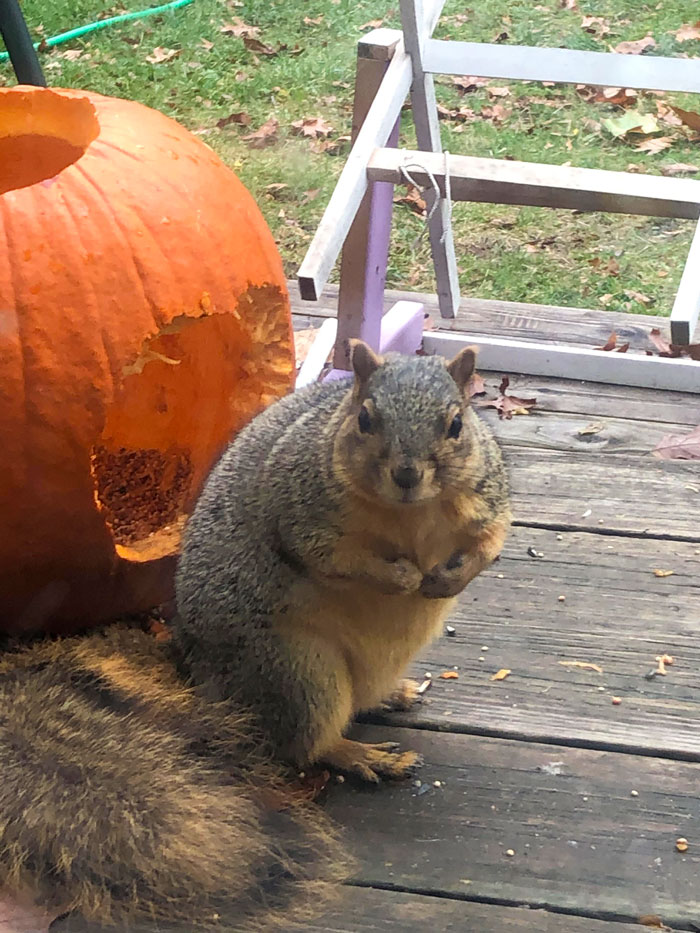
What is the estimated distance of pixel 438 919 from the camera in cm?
141

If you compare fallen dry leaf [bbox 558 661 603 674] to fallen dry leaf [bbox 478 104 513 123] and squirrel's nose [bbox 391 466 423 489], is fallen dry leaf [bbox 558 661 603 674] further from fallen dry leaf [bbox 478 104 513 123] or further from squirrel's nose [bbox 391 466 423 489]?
fallen dry leaf [bbox 478 104 513 123]

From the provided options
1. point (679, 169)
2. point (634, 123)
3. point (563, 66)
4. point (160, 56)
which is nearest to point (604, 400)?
point (563, 66)

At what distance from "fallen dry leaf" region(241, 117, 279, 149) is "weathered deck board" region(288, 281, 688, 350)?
527mm

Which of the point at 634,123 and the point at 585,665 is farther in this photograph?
the point at 634,123

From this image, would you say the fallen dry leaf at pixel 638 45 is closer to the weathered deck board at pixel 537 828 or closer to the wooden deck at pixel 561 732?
the wooden deck at pixel 561 732

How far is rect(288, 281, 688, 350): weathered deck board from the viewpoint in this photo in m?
2.80

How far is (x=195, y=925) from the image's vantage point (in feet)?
4.56

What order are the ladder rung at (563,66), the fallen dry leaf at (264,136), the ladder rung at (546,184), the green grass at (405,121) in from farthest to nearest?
the fallen dry leaf at (264,136) < the green grass at (405,121) < the ladder rung at (563,66) < the ladder rung at (546,184)

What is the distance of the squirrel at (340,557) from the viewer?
1.42 metres

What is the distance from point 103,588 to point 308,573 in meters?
0.56

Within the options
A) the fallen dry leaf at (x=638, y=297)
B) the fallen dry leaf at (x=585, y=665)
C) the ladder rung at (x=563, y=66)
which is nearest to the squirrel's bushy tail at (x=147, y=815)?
the fallen dry leaf at (x=585, y=665)

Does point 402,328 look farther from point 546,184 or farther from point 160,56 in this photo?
point 160,56

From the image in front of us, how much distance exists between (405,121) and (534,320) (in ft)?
2.76

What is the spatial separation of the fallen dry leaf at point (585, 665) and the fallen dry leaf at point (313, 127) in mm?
2061
